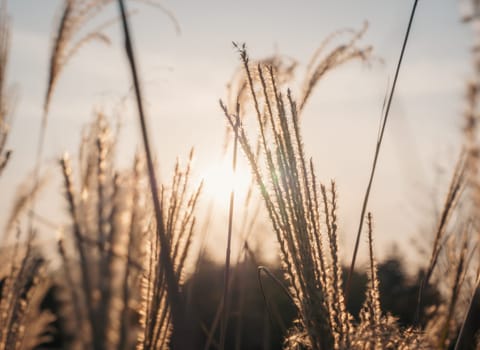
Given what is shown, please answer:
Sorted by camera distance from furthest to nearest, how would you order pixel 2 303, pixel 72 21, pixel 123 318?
pixel 2 303
pixel 72 21
pixel 123 318

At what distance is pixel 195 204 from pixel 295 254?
1.16 feet

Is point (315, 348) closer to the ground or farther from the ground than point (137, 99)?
closer to the ground

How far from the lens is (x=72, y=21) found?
2.21 m

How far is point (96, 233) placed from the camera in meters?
1.62

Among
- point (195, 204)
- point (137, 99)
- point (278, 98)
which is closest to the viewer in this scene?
point (137, 99)

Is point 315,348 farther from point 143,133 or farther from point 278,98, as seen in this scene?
point 143,133

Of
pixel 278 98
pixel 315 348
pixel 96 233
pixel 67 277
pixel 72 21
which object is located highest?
pixel 72 21

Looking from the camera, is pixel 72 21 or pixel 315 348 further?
pixel 72 21

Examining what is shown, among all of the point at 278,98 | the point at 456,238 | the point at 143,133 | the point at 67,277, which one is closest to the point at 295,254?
the point at 278,98

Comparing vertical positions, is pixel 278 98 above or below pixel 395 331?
above

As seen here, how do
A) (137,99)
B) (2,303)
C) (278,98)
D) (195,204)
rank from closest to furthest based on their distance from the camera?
(137,99) < (278,98) < (195,204) < (2,303)

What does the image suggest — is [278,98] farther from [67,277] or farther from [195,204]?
[67,277]

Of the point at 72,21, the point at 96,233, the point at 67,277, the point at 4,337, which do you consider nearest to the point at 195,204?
the point at 96,233

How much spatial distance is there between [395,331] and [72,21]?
156 centimetres
